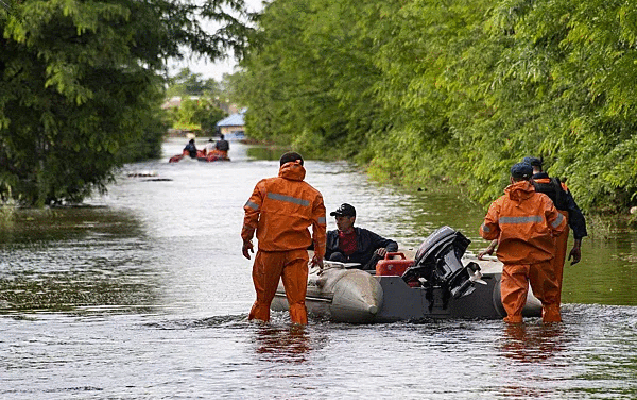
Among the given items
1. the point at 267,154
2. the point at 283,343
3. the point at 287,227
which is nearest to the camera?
the point at 283,343

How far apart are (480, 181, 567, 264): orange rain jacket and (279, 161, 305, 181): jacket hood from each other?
6.21 feet

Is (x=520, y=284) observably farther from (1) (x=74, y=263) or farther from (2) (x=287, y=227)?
(1) (x=74, y=263)

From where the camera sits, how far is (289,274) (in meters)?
13.3

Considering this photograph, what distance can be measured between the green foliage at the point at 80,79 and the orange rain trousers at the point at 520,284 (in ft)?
53.8

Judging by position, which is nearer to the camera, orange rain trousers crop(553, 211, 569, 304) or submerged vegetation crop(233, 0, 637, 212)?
orange rain trousers crop(553, 211, 569, 304)

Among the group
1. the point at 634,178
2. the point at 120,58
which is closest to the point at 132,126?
the point at 120,58

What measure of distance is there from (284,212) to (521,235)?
2320 millimetres

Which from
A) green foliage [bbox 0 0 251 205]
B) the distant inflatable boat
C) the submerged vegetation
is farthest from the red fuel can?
the distant inflatable boat

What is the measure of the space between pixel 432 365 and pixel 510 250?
242cm

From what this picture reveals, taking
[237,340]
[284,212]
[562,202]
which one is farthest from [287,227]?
[562,202]

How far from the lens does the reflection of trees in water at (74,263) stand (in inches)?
667

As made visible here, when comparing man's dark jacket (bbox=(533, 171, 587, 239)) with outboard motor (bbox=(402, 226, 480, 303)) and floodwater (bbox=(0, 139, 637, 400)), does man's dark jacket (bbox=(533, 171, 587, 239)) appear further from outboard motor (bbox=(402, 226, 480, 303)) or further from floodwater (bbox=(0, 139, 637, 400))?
outboard motor (bbox=(402, 226, 480, 303))

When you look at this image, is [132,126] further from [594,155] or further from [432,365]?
[432,365]

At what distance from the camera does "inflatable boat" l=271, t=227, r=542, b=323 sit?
13.4 meters
